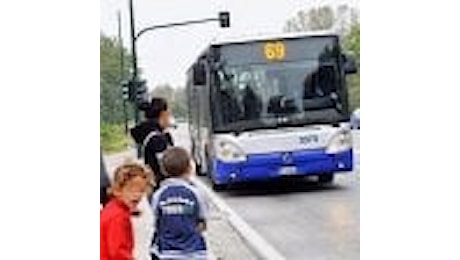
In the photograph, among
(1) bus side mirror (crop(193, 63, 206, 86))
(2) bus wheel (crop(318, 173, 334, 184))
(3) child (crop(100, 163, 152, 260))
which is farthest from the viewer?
(2) bus wheel (crop(318, 173, 334, 184))

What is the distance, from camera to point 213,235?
6.90m

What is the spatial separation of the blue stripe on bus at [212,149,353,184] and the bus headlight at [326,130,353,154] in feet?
0.14

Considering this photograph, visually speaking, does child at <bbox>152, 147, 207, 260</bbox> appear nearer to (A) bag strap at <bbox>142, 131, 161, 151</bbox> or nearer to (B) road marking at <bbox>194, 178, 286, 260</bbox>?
(A) bag strap at <bbox>142, 131, 161, 151</bbox>

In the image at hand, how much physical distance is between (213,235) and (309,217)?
666 millimetres

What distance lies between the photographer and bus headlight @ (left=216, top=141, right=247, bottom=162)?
32.4ft

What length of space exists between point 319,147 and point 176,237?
2536mm

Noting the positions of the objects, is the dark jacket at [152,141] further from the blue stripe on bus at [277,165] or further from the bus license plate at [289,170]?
the bus license plate at [289,170]

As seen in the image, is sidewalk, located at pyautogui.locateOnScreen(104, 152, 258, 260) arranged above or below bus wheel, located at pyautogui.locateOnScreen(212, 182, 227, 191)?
below

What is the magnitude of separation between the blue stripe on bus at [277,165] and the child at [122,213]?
150 cm

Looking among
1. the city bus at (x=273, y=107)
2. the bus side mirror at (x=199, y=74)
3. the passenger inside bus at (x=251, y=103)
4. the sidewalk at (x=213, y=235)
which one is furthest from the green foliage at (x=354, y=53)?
the passenger inside bus at (x=251, y=103)

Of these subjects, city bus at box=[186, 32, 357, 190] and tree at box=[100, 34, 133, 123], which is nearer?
tree at box=[100, 34, 133, 123]

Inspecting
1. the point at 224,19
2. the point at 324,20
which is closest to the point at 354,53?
the point at 324,20

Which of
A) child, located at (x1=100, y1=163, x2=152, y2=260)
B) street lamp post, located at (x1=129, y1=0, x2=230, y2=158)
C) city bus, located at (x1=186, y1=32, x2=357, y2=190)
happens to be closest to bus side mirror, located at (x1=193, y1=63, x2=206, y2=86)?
city bus, located at (x1=186, y1=32, x2=357, y2=190)
